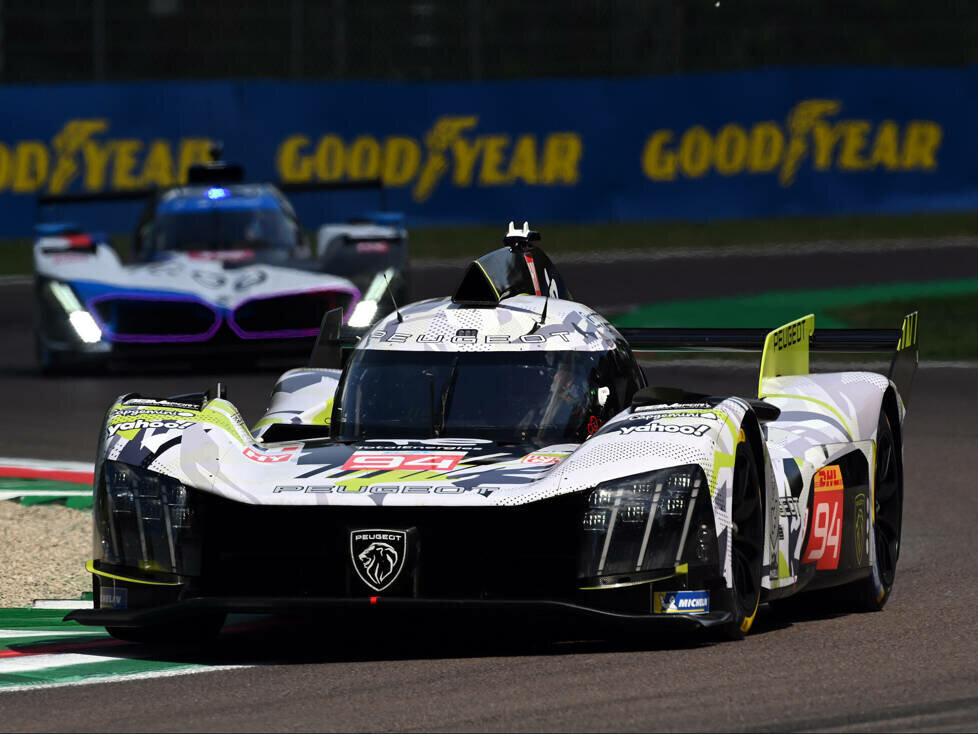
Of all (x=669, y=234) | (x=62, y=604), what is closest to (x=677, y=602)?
(x=62, y=604)

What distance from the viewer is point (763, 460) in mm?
6914

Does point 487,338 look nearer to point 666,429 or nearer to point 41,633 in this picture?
point 666,429

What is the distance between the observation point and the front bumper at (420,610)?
20.4ft

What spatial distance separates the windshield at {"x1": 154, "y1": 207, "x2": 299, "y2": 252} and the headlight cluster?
411 inches

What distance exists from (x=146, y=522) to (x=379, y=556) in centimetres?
76

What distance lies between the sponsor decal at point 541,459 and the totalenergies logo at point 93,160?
2045 centimetres

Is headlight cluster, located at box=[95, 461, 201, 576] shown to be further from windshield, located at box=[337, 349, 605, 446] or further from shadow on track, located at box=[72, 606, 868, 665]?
windshield, located at box=[337, 349, 605, 446]

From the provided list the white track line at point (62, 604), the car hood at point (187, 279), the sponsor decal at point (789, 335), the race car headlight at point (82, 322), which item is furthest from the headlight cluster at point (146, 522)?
the race car headlight at point (82, 322)

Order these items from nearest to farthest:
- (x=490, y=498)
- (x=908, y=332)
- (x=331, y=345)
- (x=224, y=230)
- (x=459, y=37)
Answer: (x=490, y=498)
(x=908, y=332)
(x=331, y=345)
(x=224, y=230)
(x=459, y=37)

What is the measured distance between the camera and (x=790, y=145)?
2939cm

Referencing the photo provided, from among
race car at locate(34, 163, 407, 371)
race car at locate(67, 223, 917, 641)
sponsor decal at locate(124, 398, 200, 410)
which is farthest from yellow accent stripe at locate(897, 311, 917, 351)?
race car at locate(34, 163, 407, 371)

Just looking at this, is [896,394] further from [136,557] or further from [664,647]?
[136,557]

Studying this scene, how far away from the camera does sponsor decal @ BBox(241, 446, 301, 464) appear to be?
22.3 ft

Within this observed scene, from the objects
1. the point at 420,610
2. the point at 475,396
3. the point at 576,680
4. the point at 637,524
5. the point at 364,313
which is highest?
the point at 475,396
